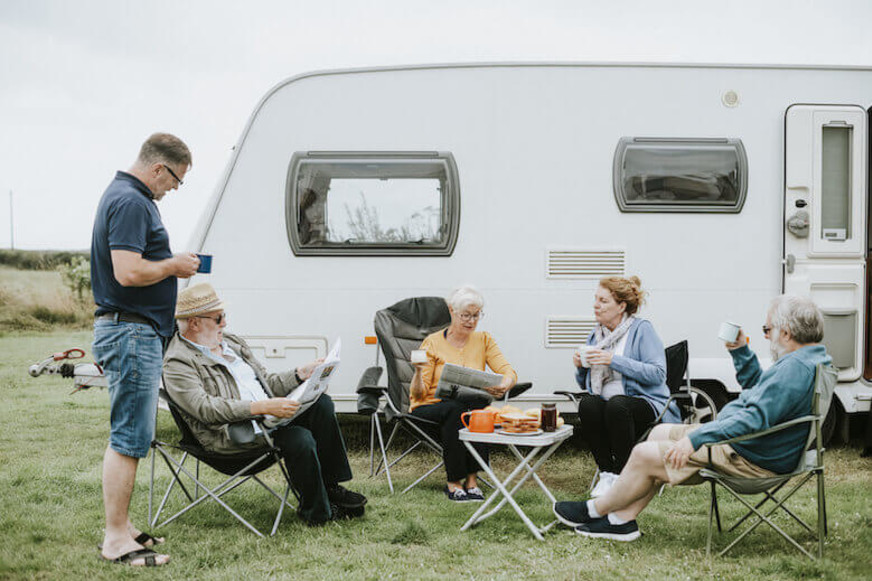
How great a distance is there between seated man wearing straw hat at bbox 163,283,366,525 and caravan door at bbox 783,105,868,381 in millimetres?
3034

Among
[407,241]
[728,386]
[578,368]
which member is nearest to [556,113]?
[407,241]

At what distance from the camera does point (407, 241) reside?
4.99 m

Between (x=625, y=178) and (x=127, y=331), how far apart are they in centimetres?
314

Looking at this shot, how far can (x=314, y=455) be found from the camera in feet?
11.8

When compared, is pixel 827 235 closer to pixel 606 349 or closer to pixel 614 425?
pixel 606 349

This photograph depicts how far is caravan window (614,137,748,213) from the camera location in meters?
4.98

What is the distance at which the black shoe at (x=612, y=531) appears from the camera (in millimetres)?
3488

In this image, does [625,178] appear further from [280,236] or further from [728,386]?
[280,236]

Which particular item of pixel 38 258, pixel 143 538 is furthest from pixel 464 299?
pixel 38 258

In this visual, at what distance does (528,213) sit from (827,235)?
189cm

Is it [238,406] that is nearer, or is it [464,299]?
[238,406]

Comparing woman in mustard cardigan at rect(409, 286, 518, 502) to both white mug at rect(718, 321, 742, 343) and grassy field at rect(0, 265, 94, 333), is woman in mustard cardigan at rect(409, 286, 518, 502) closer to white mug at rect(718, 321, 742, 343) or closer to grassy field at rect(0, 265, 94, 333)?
white mug at rect(718, 321, 742, 343)

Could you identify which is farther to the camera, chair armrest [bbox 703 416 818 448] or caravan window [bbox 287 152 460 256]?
caravan window [bbox 287 152 460 256]

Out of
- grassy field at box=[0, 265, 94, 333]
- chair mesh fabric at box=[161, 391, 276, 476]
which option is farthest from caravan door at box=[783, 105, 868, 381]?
grassy field at box=[0, 265, 94, 333]
